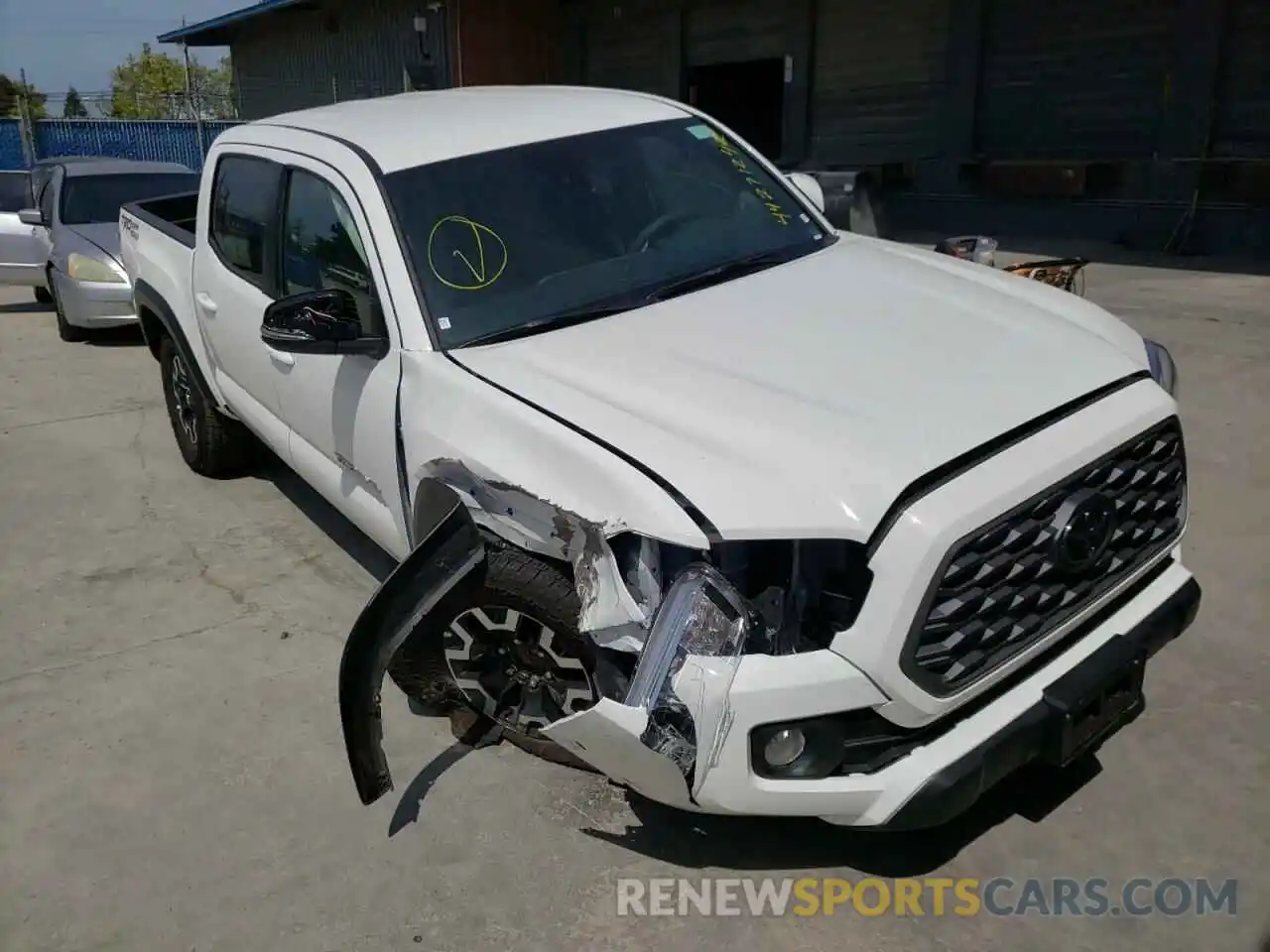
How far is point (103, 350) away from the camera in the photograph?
9656 mm

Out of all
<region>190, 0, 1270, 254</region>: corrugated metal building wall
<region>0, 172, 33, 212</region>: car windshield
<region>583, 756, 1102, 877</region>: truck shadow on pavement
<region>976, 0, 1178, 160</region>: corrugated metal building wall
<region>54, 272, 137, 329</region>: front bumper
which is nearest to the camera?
<region>583, 756, 1102, 877</region>: truck shadow on pavement

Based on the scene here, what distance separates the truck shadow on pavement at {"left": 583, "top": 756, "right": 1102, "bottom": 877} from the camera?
277cm

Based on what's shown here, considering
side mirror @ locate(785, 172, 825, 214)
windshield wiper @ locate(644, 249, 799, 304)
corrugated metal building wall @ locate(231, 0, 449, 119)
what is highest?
corrugated metal building wall @ locate(231, 0, 449, 119)

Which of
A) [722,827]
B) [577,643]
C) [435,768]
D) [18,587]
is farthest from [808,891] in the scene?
[18,587]

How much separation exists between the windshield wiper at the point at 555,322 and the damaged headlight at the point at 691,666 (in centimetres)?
115

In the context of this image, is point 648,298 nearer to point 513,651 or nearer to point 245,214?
point 513,651

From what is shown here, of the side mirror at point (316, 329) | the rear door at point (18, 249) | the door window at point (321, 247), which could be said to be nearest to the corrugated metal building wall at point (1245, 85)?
the door window at point (321, 247)

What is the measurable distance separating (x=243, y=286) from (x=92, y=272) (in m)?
5.91

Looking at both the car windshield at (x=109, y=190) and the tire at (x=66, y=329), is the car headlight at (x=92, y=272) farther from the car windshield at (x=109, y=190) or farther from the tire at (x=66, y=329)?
the car windshield at (x=109, y=190)

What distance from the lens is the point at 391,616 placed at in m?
2.63

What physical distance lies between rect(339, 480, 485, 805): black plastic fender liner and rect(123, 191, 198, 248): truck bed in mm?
3556

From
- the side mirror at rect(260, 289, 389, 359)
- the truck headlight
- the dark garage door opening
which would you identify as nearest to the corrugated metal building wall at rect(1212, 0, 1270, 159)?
the dark garage door opening

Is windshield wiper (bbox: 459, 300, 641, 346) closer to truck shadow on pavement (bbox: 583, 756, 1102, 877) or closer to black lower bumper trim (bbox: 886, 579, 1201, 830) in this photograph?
truck shadow on pavement (bbox: 583, 756, 1102, 877)

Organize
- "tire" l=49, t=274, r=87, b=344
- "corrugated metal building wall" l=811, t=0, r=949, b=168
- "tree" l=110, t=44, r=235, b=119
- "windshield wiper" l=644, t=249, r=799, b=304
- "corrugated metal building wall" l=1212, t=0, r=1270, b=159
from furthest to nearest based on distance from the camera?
1. "tree" l=110, t=44, r=235, b=119
2. "corrugated metal building wall" l=811, t=0, r=949, b=168
3. "corrugated metal building wall" l=1212, t=0, r=1270, b=159
4. "tire" l=49, t=274, r=87, b=344
5. "windshield wiper" l=644, t=249, r=799, b=304
